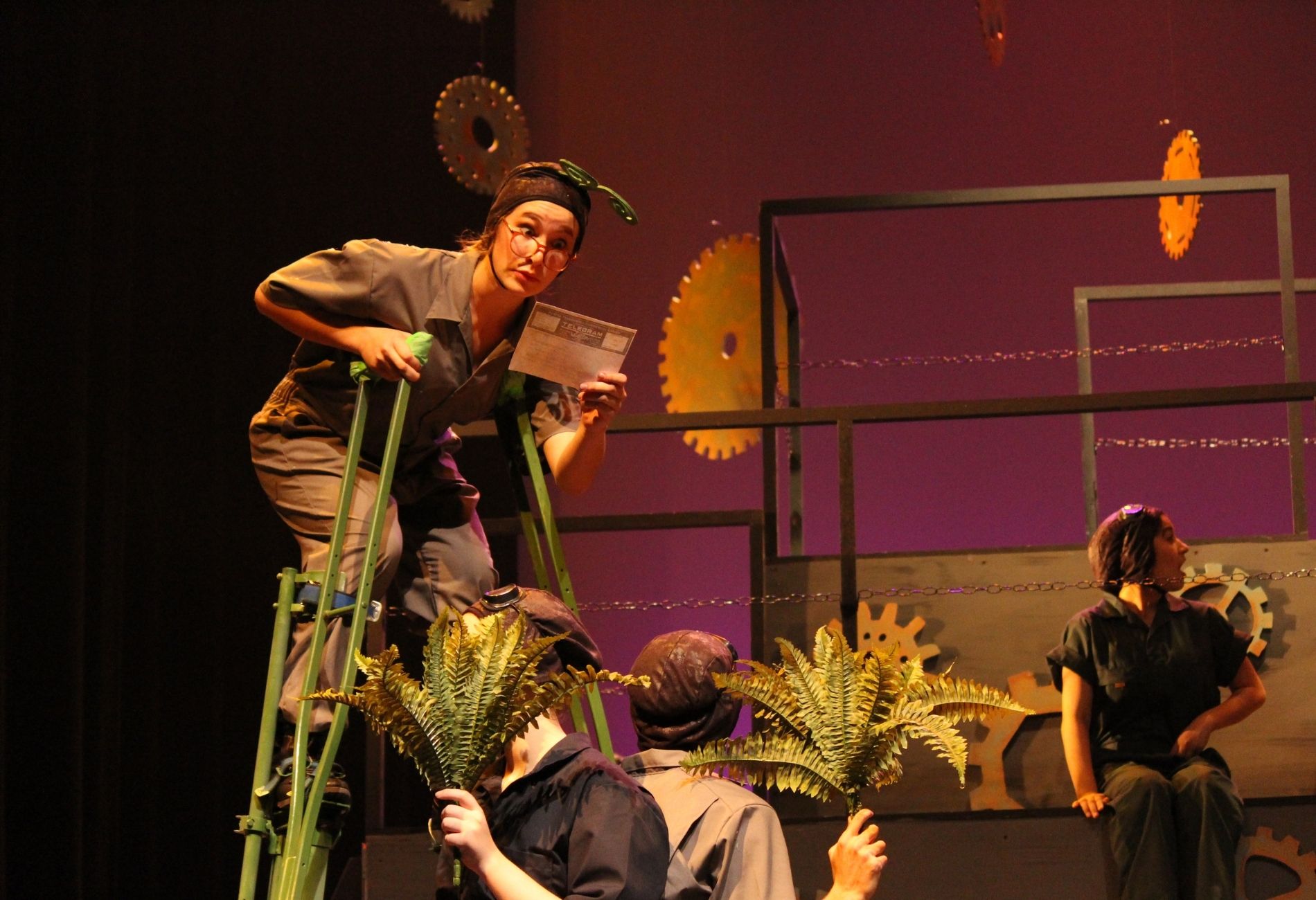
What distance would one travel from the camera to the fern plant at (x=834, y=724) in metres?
2.23

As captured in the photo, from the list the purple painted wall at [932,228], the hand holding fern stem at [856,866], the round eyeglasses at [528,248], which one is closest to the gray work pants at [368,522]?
the round eyeglasses at [528,248]

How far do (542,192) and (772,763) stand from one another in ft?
4.58

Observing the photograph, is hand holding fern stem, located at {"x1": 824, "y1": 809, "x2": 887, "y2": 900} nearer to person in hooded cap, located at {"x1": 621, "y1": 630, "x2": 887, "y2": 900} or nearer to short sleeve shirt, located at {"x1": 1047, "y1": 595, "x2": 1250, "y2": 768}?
person in hooded cap, located at {"x1": 621, "y1": 630, "x2": 887, "y2": 900}

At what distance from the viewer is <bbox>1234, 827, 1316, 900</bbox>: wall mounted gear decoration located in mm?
3617

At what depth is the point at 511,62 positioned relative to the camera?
7.79 meters

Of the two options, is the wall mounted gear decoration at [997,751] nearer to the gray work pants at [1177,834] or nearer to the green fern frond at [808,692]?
the gray work pants at [1177,834]

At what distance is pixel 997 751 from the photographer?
4496mm

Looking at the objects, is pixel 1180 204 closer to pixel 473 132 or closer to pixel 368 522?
pixel 473 132

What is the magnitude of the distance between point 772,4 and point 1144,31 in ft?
6.37

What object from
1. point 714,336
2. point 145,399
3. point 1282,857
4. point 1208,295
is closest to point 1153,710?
point 1282,857

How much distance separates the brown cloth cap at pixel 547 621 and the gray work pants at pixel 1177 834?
6.06 feet

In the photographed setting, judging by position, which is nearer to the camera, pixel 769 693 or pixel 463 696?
pixel 463 696

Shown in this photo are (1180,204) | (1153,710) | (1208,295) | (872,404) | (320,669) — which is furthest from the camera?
(1180,204)

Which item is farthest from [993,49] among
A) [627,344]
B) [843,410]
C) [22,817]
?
[22,817]
